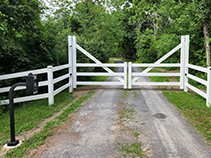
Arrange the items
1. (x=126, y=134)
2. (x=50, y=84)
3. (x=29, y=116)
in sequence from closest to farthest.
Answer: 1. (x=126, y=134)
2. (x=29, y=116)
3. (x=50, y=84)

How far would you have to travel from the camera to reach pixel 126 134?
4.42 meters

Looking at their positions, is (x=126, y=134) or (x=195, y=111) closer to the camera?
(x=126, y=134)

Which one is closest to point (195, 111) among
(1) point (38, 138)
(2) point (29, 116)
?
(1) point (38, 138)

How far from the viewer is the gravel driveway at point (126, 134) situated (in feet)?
11.9

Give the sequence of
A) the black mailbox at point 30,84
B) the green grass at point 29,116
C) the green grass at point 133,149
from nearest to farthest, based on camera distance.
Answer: the green grass at point 133,149
the black mailbox at point 30,84
the green grass at point 29,116

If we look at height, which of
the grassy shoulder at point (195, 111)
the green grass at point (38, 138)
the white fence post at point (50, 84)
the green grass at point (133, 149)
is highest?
the white fence post at point (50, 84)

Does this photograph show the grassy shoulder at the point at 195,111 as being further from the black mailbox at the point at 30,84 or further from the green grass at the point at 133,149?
the black mailbox at the point at 30,84

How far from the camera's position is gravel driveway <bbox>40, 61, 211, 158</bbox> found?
362cm

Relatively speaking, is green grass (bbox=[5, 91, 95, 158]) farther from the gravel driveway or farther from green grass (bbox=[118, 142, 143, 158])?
green grass (bbox=[118, 142, 143, 158])

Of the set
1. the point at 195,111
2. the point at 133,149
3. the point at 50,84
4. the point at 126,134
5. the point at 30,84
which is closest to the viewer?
→ the point at 133,149

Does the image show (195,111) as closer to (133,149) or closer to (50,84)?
(133,149)

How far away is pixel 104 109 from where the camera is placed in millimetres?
6473

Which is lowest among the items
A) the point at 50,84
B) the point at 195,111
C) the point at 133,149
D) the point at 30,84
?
the point at 133,149

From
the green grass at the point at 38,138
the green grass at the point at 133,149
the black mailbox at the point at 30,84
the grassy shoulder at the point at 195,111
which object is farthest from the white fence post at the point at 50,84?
the grassy shoulder at the point at 195,111
